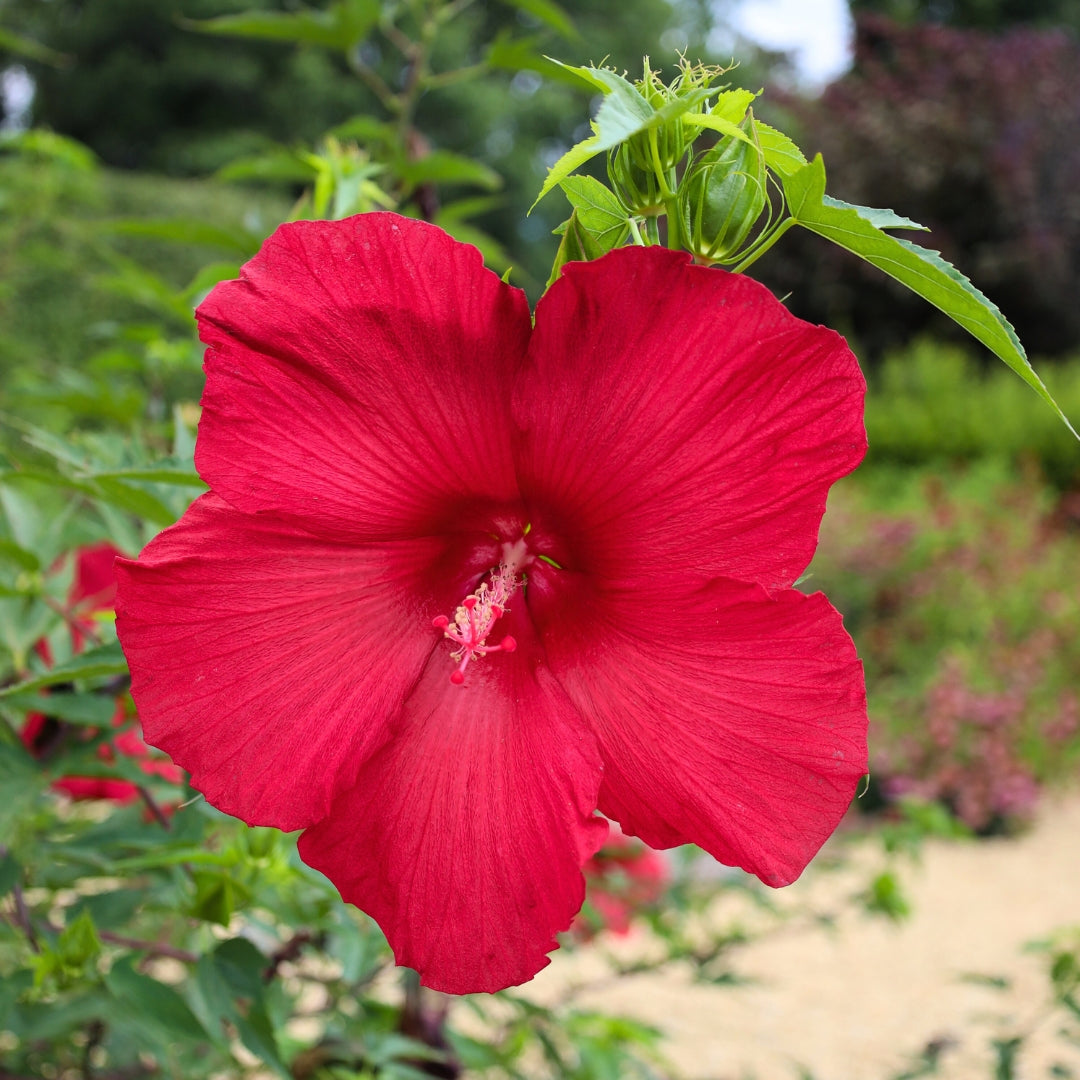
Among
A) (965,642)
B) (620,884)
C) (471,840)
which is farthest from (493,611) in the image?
(965,642)

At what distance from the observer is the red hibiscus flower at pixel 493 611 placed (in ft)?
1.59

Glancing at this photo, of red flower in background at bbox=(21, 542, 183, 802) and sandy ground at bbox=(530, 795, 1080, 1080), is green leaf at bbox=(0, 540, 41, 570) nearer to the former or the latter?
red flower in background at bbox=(21, 542, 183, 802)

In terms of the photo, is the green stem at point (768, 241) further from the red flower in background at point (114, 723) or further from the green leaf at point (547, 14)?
the green leaf at point (547, 14)

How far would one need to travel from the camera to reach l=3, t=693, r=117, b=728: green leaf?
2.37 feet

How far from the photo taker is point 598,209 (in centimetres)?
53

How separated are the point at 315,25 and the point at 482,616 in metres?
1.05

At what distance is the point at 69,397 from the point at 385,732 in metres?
0.95

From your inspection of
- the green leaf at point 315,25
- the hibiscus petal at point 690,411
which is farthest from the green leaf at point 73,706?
the green leaf at point 315,25

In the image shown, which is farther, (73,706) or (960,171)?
(960,171)

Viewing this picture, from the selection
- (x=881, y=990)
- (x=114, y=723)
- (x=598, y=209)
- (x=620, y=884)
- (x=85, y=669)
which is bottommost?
(x=881, y=990)

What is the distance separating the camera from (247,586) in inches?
20.5

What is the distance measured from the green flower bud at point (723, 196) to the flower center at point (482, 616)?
20 cm

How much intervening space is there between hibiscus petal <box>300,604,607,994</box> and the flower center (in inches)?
1.4

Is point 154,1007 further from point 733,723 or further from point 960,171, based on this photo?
point 960,171
